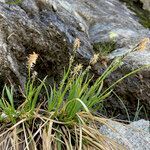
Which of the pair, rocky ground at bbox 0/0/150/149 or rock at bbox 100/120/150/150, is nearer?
rock at bbox 100/120/150/150

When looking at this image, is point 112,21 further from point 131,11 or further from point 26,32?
point 26,32

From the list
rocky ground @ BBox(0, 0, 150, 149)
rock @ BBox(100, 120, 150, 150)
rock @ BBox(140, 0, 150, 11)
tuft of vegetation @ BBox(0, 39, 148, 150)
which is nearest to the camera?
tuft of vegetation @ BBox(0, 39, 148, 150)

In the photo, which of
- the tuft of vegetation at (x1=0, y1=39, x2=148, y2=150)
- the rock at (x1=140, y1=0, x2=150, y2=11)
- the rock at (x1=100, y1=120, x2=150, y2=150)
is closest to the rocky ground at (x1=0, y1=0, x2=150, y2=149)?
the tuft of vegetation at (x1=0, y1=39, x2=148, y2=150)

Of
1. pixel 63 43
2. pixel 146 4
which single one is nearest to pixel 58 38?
pixel 63 43

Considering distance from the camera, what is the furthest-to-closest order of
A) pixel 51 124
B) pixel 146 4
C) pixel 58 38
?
pixel 146 4 < pixel 58 38 < pixel 51 124

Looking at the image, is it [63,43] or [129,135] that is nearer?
[129,135]

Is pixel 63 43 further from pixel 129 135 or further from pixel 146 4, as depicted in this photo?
pixel 146 4

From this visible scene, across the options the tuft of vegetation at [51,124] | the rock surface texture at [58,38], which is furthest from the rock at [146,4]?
the tuft of vegetation at [51,124]

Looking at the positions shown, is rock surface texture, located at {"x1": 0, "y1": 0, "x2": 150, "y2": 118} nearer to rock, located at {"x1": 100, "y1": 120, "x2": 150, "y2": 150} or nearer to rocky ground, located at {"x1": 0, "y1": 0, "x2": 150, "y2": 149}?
rocky ground, located at {"x1": 0, "y1": 0, "x2": 150, "y2": 149}
